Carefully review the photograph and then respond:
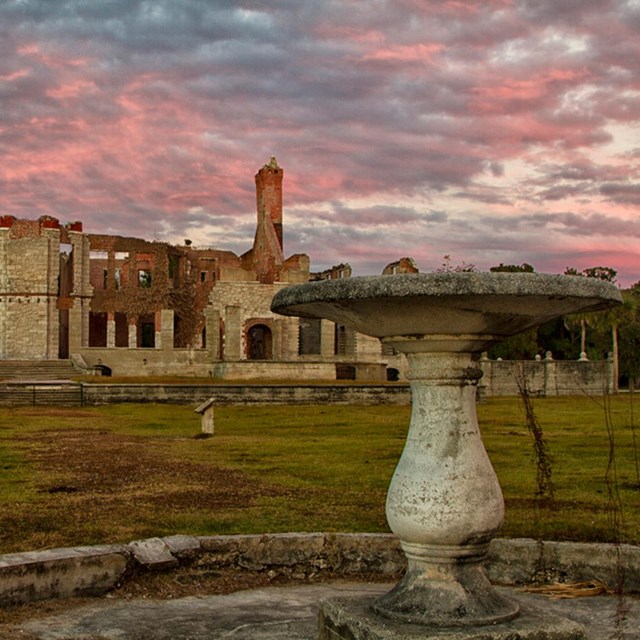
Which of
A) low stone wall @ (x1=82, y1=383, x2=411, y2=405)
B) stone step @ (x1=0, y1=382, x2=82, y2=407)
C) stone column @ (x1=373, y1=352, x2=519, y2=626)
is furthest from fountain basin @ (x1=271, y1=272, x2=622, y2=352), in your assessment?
stone step @ (x1=0, y1=382, x2=82, y2=407)

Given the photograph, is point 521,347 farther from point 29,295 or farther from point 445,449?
point 445,449

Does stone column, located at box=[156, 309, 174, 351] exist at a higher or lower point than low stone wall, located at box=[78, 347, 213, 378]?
higher

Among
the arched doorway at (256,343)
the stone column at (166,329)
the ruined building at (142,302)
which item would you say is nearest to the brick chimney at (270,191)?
the ruined building at (142,302)

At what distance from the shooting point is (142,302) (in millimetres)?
51594

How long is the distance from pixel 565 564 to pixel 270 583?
187cm

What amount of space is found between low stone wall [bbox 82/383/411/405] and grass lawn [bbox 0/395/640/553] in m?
5.59

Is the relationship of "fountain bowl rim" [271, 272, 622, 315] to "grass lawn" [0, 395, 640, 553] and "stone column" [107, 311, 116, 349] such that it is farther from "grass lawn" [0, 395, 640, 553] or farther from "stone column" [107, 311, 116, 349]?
"stone column" [107, 311, 116, 349]

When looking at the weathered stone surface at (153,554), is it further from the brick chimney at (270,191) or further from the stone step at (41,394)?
the brick chimney at (270,191)

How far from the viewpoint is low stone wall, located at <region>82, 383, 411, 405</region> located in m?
26.6

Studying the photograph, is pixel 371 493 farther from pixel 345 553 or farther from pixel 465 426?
pixel 465 426

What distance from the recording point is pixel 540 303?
14.0 feet

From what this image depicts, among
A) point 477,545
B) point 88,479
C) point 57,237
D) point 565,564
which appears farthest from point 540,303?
point 57,237

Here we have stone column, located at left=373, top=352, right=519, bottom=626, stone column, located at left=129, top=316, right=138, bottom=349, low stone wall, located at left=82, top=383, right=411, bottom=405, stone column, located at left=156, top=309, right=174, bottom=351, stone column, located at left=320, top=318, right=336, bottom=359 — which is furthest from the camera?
stone column, located at left=129, top=316, right=138, bottom=349

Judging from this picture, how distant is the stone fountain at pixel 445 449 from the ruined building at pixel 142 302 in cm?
3795
